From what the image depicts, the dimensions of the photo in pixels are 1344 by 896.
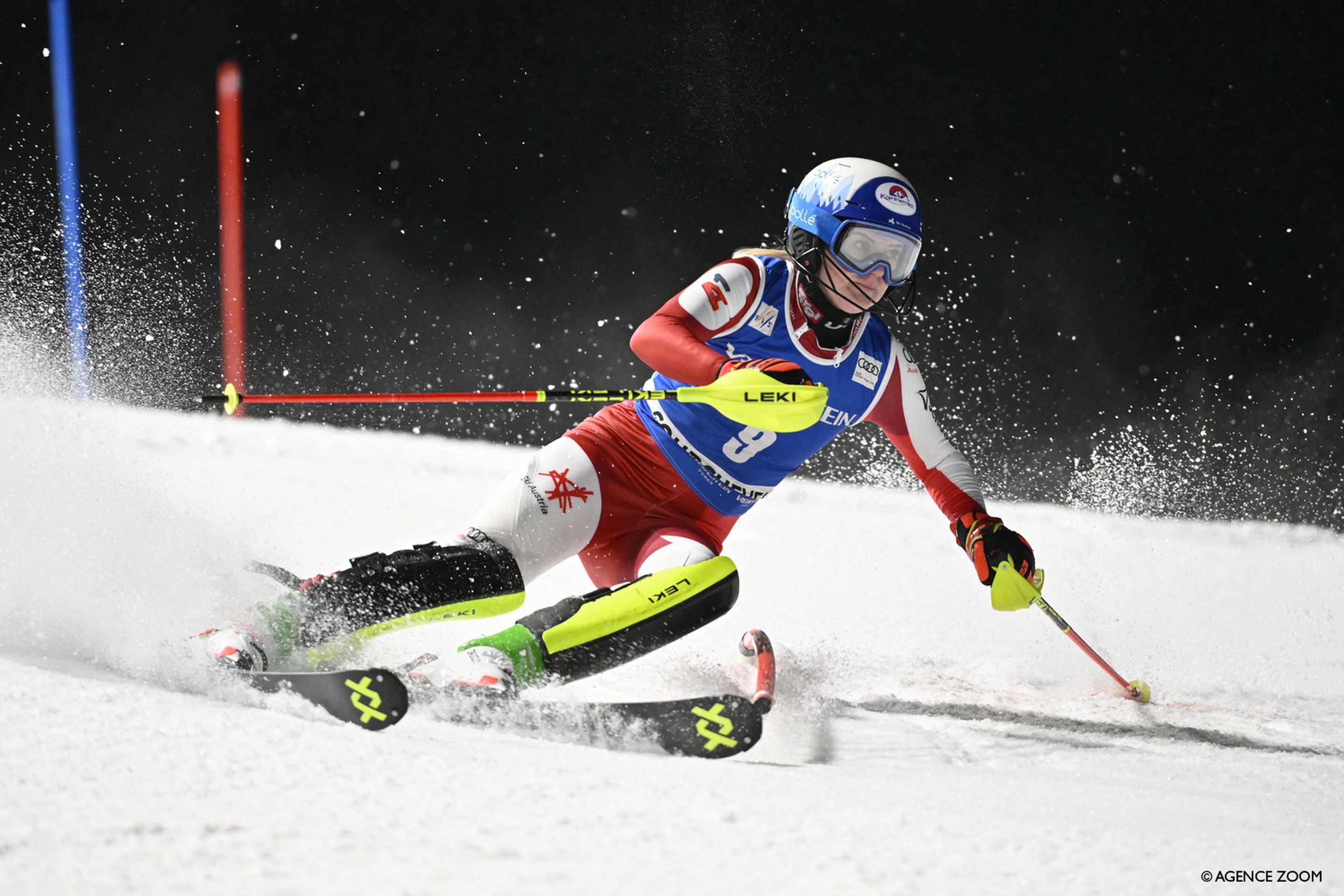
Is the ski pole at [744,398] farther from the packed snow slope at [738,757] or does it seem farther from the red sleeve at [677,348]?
the packed snow slope at [738,757]

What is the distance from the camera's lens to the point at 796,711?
90.7 inches

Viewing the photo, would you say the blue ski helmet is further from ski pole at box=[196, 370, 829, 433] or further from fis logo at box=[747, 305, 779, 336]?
ski pole at box=[196, 370, 829, 433]

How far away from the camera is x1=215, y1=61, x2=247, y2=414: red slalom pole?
490 centimetres

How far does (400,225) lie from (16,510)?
9.09 ft

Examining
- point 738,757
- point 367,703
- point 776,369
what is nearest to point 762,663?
point 738,757

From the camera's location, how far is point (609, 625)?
196cm

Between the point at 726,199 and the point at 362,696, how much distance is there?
11.5 ft

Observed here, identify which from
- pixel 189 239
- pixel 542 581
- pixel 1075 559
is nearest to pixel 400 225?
pixel 189 239

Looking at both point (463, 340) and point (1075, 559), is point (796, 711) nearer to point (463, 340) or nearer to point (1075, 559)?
point (1075, 559)

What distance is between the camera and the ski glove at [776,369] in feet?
6.74

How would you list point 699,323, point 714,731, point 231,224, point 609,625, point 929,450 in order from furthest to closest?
1. point 231,224
2. point 929,450
3. point 699,323
4. point 609,625
5. point 714,731

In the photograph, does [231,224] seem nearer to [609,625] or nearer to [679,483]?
[679,483]

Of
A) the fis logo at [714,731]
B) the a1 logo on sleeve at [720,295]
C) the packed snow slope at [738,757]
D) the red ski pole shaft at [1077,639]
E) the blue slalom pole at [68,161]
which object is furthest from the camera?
the blue slalom pole at [68,161]

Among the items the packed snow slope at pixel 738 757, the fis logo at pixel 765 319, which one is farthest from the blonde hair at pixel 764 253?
the packed snow slope at pixel 738 757
